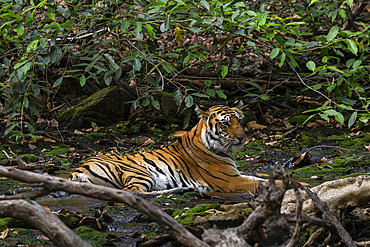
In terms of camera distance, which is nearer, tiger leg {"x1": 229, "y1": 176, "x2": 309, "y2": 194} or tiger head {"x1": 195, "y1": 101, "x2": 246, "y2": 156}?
tiger leg {"x1": 229, "y1": 176, "x2": 309, "y2": 194}

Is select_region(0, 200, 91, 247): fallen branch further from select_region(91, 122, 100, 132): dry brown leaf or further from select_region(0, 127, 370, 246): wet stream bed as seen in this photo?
select_region(91, 122, 100, 132): dry brown leaf

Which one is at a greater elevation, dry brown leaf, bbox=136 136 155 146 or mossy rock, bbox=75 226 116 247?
mossy rock, bbox=75 226 116 247

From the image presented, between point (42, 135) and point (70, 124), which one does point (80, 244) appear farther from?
point (70, 124)

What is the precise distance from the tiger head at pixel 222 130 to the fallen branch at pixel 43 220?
127 inches

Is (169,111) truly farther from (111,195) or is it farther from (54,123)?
(111,195)

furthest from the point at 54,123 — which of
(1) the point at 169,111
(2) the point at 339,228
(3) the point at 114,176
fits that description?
(2) the point at 339,228

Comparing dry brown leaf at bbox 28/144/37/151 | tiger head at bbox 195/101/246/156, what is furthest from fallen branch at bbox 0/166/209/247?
dry brown leaf at bbox 28/144/37/151

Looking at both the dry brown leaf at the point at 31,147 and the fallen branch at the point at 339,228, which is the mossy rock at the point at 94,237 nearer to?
the fallen branch at the point at 339,228

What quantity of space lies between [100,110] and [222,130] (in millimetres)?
4356

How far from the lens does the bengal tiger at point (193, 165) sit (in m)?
4.55

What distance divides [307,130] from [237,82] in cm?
189

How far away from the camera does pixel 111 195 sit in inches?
71.8

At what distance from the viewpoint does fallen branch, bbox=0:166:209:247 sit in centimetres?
176

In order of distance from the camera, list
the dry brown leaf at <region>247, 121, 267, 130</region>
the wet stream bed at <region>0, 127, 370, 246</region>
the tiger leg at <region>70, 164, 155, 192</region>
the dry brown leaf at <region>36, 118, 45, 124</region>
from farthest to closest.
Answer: the dry brown leaf at <region>36, 118, 45, 124</region> → the dry brown leaf at <region>247, 121, 267, 130</region> → the tiger leg at <region>70, 164, 155, 192</region> → the wet stream bed at <region>0, 127, 370, 246</region>
